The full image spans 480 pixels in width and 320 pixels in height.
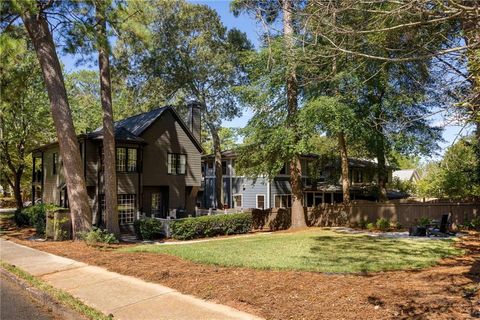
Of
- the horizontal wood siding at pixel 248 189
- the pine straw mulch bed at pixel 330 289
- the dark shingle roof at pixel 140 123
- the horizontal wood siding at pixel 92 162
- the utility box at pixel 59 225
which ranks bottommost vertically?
the pine straw mulch bed at pixel 330 289

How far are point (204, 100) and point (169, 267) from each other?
27561 mm

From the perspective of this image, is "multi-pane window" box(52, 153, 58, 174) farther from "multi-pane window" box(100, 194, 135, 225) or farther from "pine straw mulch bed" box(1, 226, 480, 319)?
"pine straw mulch bed" box(1, 226, 480, 319)

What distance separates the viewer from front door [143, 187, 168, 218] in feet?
85.0

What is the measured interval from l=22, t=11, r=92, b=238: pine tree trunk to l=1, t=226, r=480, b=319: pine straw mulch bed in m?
6.07

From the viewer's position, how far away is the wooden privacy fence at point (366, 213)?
66.6 ft

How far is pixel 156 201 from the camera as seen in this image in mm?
26578

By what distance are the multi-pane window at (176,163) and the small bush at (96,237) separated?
1098 centimetres

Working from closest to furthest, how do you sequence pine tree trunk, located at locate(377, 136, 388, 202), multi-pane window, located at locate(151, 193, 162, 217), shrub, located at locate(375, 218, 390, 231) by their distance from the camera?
shrub, located at locate(375, 218, 390, 231)
pine tree trunk, located at locate(377, 136, 388, 202)
multi-pane window, located at locate(151, 193, 162, 217)

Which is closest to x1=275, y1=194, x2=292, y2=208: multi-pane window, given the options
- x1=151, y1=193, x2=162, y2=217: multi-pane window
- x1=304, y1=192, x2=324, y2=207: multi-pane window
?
x1=304, y1=192, x2=324, y2=207: multi-pane window

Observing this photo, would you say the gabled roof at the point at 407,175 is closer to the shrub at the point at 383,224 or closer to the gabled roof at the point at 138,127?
the shrub at the point at 383,224

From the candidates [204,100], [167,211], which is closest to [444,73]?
[167,211]

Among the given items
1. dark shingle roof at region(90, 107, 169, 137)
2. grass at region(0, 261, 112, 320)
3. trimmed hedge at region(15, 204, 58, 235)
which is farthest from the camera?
dark shingle roof at region(90, 107, 169, 137)

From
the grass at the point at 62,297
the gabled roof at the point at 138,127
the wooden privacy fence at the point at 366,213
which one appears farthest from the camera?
the gabled roof at the point at 138,127

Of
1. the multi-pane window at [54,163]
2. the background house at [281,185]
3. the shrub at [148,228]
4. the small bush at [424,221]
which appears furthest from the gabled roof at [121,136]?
the small bush at [424,221]
